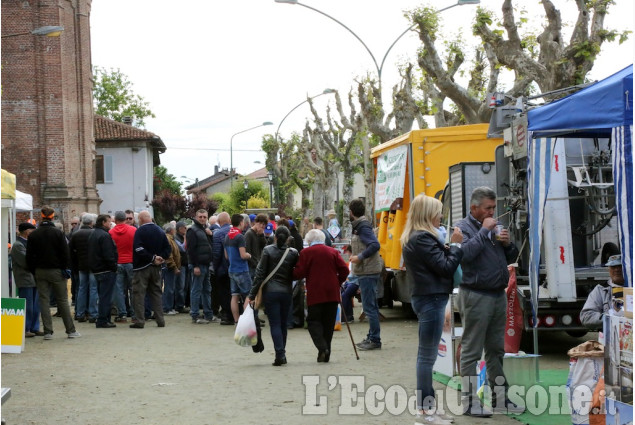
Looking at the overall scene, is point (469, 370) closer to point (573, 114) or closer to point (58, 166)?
point (573, 114)

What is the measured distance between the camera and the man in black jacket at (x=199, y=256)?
17547 mm

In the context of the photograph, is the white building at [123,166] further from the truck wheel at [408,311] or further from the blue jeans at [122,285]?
the truck wheel at [408,311]

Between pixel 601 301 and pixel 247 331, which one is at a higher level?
pixel 601 301

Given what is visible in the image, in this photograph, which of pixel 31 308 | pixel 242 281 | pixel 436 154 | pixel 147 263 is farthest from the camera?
pixel 147 263

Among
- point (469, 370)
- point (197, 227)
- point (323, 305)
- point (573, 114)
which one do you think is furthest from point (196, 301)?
point (573, 114)

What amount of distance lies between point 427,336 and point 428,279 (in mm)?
469

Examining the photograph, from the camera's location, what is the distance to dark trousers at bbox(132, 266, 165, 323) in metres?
16.7

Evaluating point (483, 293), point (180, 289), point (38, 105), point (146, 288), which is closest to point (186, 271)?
point (180, 289)

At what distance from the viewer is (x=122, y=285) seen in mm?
17766

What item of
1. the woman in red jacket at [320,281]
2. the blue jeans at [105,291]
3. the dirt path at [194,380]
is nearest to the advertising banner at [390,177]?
the dirt path at [194,380]

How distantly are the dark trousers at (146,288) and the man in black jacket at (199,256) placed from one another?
2.74 feet

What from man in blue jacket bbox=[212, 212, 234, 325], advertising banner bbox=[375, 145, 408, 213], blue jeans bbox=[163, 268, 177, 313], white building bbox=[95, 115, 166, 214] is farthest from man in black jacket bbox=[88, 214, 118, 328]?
white building bbox=[95, 115, 166, 214]

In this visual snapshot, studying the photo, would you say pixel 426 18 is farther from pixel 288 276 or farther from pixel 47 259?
pixel 288 276

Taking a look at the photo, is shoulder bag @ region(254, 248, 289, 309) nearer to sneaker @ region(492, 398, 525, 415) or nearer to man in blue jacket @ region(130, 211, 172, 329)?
sneaker @ region(492, 398, 525, 415)
